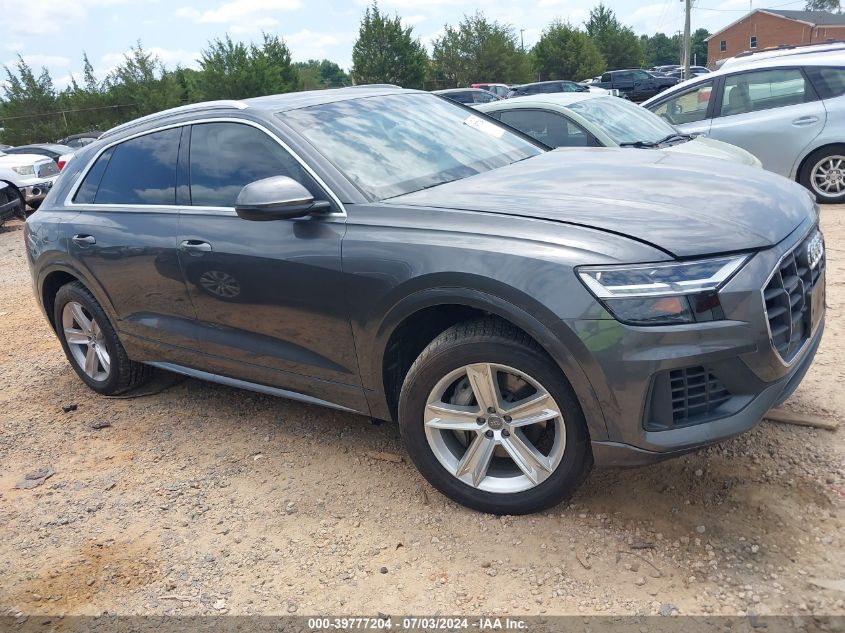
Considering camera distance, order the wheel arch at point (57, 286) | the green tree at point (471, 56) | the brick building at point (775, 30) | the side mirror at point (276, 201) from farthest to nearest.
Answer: the brick building at point (775, 30), the green tree at point (471, 56), the wheel arch at point (57, 286), the side mirror at point (276, 201)

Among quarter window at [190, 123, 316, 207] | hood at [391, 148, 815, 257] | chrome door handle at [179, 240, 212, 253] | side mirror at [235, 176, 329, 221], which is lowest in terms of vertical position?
chrome door handle at [179, 240, 212, 253]

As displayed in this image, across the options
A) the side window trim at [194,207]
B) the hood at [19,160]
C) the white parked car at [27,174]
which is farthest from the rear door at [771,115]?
the hood at [19,160]

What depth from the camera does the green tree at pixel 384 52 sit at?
36281 mm

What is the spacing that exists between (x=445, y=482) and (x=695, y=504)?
39.4 inches

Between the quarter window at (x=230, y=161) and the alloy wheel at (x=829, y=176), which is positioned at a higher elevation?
the quarter window at (x=230, y=161)

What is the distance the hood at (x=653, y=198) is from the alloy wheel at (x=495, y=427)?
0.66m

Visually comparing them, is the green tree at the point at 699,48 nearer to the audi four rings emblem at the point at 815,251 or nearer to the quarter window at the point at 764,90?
the quarter window at the point at 764,90

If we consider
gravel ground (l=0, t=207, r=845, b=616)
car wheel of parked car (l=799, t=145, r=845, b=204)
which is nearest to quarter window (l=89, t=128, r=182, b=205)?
gravel ground (l=0, t=207, r=845, b=616)

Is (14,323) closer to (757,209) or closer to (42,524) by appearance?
(42,524)

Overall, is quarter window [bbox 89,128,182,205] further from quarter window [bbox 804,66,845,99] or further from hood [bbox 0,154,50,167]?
hood [bbox 0,154,50,167]

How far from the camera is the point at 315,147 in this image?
3.45 meters

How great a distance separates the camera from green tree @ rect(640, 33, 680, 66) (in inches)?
3884

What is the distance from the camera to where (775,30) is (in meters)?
72.9

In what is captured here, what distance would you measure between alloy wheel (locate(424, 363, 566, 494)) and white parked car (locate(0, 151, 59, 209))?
12.9 m
